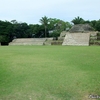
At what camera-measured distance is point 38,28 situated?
47844 mm

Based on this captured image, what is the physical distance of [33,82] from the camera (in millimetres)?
4914

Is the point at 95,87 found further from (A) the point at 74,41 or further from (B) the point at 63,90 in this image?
(A) the point at 74,41

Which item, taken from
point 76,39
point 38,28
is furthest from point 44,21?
point 76,39

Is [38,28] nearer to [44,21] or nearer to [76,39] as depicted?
[44,21]

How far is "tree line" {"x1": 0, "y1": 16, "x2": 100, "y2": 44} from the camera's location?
45.4m

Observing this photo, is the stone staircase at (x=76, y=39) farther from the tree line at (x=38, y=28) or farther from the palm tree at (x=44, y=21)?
the palm tree at (x=44, y=21)

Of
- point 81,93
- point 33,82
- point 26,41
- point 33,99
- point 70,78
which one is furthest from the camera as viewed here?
point 26,41

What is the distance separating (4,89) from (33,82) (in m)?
0.86

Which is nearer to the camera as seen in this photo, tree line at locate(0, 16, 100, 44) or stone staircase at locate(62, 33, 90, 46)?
stone staircase at locate(62, 33, 90, 46)

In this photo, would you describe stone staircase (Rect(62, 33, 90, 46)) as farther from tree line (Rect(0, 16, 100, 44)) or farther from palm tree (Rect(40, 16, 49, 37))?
palm tree (Rect(40, 16, 49, 37))

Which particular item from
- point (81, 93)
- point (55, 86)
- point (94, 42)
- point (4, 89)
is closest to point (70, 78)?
point (55, 86)

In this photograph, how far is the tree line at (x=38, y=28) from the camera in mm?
45366

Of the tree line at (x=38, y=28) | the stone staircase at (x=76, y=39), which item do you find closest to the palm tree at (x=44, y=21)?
the tree line at (x=38, y=28)

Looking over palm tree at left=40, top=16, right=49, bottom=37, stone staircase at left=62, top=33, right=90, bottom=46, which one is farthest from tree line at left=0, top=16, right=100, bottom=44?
stone staircase at left=62, top=33, right=90, bottom=46
